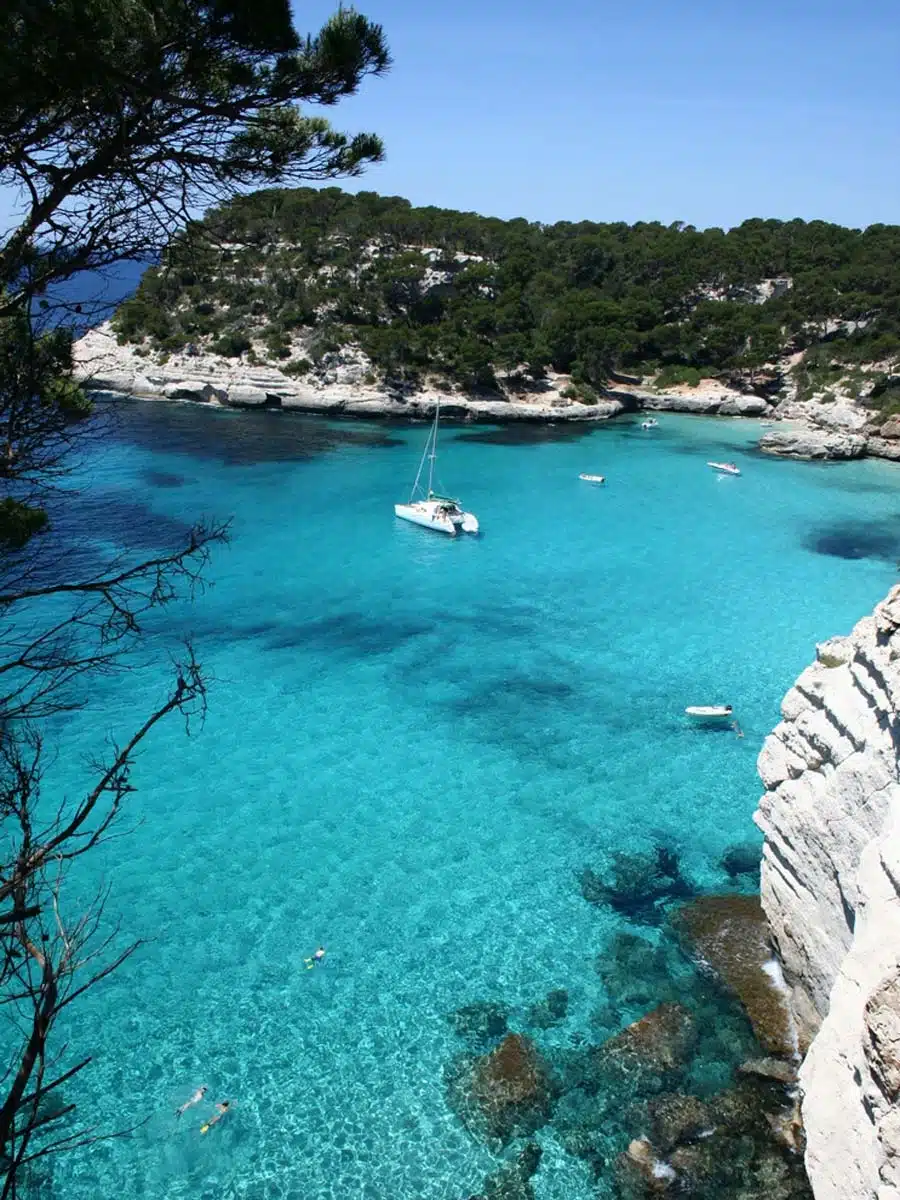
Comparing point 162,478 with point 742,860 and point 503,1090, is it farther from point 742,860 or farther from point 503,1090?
point 503,1090

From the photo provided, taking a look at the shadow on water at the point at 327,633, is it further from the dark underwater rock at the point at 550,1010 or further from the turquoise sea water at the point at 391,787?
the dark underwater rock at the point at 550,1010

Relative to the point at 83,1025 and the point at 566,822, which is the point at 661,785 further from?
the point at 83,1025

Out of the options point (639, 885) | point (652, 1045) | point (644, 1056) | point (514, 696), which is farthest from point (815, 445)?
point (644, 1056)

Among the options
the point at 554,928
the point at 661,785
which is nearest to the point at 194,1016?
the point at 554,928

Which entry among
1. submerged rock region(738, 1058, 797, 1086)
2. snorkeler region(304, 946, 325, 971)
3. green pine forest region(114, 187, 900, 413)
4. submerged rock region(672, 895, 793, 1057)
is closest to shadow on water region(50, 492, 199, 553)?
snorkeler region(304, 946, 325, 971)

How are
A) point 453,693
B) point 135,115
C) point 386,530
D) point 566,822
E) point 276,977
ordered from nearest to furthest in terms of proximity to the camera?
point 135,115, point 276,977, point 566,822, point 453,693, point 386,530
